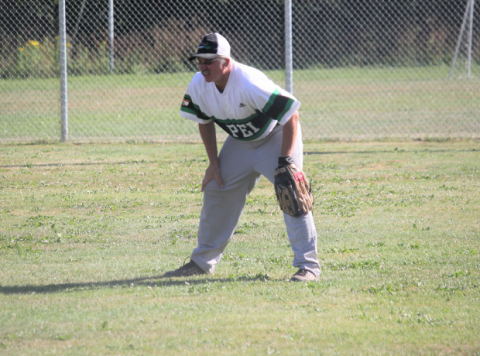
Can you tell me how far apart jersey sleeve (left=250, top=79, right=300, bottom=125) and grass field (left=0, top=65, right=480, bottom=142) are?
7.56m

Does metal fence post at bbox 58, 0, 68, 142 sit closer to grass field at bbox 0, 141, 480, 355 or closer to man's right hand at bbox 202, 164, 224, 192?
grass field at bbox 0, 141, 480, 355

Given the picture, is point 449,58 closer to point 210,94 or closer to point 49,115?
point 49,115

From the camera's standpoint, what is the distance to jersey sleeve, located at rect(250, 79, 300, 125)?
15.0 ft

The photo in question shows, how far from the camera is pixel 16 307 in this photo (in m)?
4.19

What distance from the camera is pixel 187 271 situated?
496cm

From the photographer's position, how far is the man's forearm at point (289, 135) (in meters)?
4.66

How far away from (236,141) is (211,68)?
717mm

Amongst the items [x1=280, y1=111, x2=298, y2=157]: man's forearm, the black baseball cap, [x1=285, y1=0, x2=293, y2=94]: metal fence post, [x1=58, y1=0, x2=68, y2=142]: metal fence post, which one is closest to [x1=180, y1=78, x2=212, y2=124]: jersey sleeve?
the black baseball cap

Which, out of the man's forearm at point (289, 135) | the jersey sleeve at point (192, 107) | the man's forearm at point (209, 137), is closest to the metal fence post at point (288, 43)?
the man's forearm at point (209, 137)

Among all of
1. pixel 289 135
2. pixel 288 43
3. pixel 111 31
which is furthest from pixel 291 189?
pixel 111 31

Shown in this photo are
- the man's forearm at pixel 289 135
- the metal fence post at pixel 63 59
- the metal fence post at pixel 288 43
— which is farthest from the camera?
the metal fence post at pixel 63 59

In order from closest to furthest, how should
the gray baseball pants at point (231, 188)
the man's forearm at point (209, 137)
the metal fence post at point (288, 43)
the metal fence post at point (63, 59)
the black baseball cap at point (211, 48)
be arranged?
the black baseball cap at point (211, 48)
the gray baseball pants at point (231, 188)
the man's forearm at point (209, 137)
the metal fence post at point (288, 43)
the metal fence post at point (63, 59)

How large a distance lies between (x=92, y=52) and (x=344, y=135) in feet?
18.3

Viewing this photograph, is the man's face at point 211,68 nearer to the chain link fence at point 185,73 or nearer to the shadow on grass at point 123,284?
the shadow on grass at point 123,284
